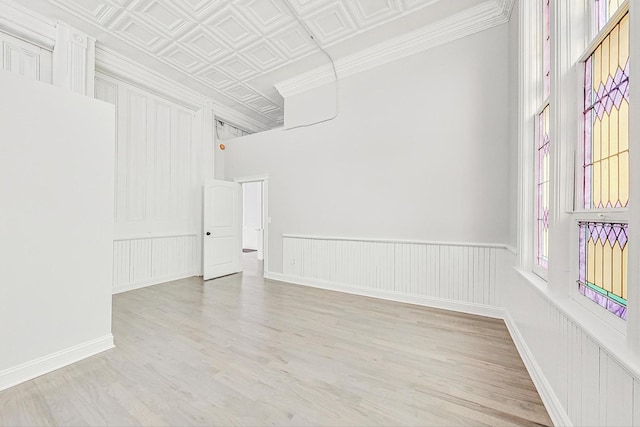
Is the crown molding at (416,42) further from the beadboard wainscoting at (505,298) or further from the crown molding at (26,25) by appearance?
the crown molding at (26,25)

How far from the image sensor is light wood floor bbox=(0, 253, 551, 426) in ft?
5.00

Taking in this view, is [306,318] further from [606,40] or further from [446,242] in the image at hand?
[606,40]

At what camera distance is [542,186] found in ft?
6.95

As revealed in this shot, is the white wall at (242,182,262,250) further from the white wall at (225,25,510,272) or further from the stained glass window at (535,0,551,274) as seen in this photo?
the stained glass window at (535,0,551,274)

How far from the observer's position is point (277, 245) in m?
4.77

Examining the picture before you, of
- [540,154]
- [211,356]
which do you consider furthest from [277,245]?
[540,154]

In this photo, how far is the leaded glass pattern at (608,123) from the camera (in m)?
1.14

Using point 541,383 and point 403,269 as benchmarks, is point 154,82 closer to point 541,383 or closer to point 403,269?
point 403,269

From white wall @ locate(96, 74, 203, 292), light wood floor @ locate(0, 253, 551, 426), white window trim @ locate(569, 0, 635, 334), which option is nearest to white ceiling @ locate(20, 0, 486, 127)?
white wall @ locate(96, 74, 203, 292)

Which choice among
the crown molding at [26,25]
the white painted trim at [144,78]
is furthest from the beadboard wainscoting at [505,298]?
the crown molding at [26,25]

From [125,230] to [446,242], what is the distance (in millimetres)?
4865

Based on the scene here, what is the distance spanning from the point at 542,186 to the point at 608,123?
38.9 inches

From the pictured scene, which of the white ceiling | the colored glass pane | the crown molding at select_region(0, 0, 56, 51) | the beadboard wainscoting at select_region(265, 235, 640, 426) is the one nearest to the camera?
the beadboard wainscoting at select_region(265, 235, 640, 426)

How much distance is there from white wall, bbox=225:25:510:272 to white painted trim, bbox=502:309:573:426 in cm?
111
